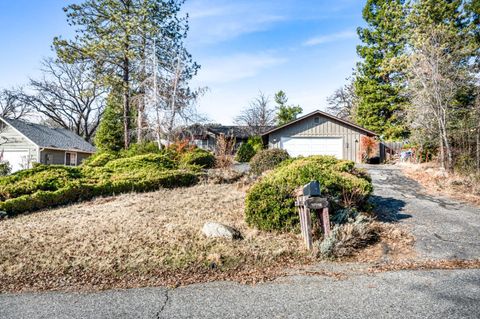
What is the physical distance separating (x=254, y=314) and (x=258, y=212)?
269 centimetres

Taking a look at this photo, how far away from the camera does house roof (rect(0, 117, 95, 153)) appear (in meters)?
21.7

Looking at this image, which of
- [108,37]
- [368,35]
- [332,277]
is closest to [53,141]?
[108,37]

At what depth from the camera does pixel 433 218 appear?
712cm

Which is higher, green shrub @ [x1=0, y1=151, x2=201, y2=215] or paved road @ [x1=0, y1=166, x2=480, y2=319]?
green shrub @ [x1=0, y1=151, x2=201, y2=215]

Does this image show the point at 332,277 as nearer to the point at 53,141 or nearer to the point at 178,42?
the point at 178,42

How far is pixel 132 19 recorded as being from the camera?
1809cm

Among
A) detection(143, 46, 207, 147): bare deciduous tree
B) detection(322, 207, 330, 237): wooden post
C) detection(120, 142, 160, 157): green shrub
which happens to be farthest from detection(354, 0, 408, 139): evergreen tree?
detection(322, 207, 330, 237): wooden post

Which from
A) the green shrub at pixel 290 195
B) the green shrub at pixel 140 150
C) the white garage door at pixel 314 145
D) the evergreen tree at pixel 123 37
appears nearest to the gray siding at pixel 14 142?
the evergreen tree at pixel 123 37

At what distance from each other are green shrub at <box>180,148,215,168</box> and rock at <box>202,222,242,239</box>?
686 cm

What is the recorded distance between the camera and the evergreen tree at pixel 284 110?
33919mm

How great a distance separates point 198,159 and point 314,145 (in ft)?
31.3

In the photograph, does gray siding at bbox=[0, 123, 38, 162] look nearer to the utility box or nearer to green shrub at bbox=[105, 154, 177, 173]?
green shrub at bbox=[105, 154, 177, 173]

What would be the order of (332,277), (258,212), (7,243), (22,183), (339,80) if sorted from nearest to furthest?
(332,277)
(7,243)
(258,212)
(22,183)
(339,80)

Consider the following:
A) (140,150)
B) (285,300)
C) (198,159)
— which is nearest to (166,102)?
(140,150)
